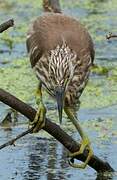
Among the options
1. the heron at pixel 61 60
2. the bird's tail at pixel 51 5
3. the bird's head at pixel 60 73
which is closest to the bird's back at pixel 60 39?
the heron at pixel 61 60

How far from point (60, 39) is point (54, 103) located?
209 centimetres

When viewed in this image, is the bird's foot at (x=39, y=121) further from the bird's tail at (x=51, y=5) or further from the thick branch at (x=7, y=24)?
→ the bird's tail at (x=51, y=5)

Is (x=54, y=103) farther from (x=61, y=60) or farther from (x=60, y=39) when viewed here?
(x=61, y=60)

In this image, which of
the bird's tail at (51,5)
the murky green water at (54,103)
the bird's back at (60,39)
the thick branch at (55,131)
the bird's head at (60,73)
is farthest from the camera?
the bird's tail at (51,5)

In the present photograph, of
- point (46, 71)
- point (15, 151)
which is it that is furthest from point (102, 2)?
point (46, 71)

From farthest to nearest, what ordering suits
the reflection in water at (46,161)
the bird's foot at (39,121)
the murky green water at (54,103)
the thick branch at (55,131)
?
the murky green water at (54,103) → the reflection in water at (46,161) → the bird's foot at (39,121) → the thick branch at (55,131)

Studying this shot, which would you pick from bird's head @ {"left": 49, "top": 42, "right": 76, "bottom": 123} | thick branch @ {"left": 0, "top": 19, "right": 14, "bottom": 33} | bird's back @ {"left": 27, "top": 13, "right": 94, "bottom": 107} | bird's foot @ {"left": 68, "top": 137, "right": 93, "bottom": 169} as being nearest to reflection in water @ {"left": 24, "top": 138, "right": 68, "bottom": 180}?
bird's foot @ {"left": 68, "top": 137, "right": 93, "bottom": 169}

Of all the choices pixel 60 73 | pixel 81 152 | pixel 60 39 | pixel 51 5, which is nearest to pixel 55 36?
pixel 60 39

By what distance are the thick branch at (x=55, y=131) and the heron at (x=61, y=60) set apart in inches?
2.1

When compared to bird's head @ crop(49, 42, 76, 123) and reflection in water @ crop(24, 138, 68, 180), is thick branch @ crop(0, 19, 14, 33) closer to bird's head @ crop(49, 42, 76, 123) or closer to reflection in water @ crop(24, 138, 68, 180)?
bird's head @ crop(49, 42, 76, 123)

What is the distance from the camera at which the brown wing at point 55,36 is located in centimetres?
675

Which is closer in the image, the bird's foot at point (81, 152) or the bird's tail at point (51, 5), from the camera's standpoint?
the bird's foot at point (81, 152)

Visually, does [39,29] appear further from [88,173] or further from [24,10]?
[24,10]

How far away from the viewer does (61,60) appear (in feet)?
20.5
